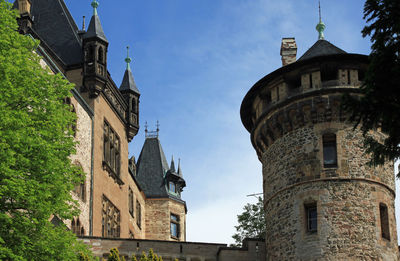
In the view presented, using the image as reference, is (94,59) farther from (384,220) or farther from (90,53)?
(384,220)

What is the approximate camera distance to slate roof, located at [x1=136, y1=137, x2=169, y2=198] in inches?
1879

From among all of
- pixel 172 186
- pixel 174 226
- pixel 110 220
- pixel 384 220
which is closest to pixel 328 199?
pixel 384 220

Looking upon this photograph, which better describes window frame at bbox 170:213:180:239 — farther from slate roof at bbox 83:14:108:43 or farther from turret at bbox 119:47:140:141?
slate roof at bbox 83:14:108:43

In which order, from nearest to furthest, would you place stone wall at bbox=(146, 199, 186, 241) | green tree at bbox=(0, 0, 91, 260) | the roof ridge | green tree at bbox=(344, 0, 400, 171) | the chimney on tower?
green tree at bbox=(344, 0, 400, 171) → green tree at bbox=(0, 0, 91, 260) → the chimney on tower → the roof ridge → stone wall at bbox=(146, 199, 186, 241)

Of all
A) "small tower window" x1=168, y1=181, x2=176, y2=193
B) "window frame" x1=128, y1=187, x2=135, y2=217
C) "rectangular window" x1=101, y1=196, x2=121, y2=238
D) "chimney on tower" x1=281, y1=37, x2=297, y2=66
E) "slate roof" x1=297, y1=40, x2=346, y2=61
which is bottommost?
"rectangular window" x1=101, y1=196, x2=121, y2=238

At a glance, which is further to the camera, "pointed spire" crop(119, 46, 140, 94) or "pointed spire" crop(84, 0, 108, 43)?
"pointed spire" crop(119, 46, 140, 94)

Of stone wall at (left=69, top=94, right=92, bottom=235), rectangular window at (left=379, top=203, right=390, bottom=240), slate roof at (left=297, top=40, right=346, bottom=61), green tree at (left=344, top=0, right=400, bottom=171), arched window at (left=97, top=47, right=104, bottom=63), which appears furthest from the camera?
arched window at (left=97, top=47, right=104, bottom=63)

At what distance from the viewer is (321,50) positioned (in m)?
28.2

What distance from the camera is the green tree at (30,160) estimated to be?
18.3 meters

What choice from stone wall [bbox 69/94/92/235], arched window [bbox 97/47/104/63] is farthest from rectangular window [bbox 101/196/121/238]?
arched window [bbox 97/47/104/63]

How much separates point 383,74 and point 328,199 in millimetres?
11561

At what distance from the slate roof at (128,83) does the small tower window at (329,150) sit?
16107mm

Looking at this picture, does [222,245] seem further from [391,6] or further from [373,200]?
[391,6]

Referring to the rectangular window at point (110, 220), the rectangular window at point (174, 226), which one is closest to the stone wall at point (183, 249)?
the rectangular window at point (110, 220)
